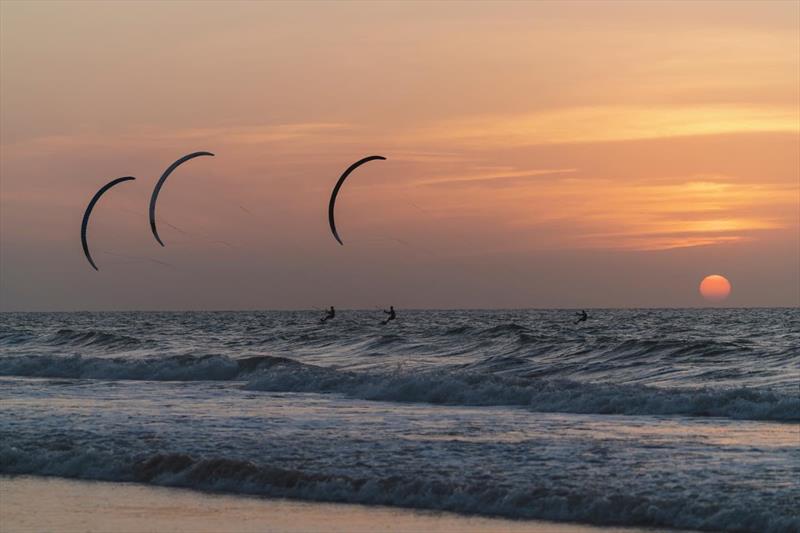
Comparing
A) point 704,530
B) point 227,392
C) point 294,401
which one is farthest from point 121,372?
point 704,530

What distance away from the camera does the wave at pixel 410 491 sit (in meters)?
12.5

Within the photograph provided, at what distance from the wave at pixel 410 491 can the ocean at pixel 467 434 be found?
0.08 feet

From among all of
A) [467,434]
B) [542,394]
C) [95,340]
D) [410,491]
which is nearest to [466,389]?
[542,394]

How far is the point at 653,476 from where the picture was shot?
1434cm

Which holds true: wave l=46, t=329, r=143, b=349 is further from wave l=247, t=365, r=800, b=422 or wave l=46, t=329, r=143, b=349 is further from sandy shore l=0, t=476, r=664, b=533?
sandy shore l=0, t=476, r=664, b=533

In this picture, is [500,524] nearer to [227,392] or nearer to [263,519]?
[263,519]

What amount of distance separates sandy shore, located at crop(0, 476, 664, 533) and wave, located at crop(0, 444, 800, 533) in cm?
35

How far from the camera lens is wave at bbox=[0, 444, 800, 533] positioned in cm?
1246

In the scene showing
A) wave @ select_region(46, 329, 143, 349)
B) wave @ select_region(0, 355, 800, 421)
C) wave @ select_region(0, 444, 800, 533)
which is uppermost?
wave @ select_region(0, 444, 800, 533)

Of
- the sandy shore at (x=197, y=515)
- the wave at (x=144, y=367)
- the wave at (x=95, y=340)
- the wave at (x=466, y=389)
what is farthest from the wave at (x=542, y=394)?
the wave at (x=95, y=340)

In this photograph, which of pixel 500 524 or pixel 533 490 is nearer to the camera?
pixel 500 524

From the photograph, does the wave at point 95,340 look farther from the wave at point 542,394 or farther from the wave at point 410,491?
the wave at point 410,491

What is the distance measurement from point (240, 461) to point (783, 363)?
20.7m

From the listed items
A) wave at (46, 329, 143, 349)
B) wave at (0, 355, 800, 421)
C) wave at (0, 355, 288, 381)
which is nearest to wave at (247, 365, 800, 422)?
wave at (0, 355, 800, 421)
